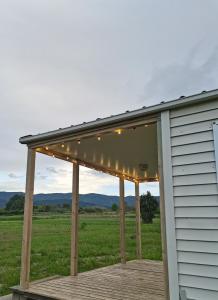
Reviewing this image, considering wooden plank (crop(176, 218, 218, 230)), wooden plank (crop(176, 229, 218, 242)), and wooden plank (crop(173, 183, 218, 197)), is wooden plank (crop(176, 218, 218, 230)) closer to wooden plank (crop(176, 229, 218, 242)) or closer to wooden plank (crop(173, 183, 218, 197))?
wooden plank (crop(176, 229, 218, 242))

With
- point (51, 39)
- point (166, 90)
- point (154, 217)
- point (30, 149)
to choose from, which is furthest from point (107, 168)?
point (154, 217)

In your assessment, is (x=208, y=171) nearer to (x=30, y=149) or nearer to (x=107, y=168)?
(x=30, y=149)

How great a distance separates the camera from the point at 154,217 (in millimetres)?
18297

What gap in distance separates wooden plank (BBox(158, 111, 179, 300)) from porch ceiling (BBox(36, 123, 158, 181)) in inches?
15.7

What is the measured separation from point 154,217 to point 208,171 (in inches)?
632

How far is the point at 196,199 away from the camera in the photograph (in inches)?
116

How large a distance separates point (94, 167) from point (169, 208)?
12.2 feet

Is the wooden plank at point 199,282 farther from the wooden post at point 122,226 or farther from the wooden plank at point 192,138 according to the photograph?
the wooden post at point 122,226

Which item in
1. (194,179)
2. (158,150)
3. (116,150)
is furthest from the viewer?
(116,150)

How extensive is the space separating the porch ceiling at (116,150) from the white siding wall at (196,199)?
0.67 metres

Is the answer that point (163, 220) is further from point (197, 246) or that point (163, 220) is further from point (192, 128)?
point (192, 128)

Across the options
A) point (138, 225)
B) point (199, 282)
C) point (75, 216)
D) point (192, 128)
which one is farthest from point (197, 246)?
point (138, 225)

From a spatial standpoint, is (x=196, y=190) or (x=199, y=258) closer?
(x=199, y=258)

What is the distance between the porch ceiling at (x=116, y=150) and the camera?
→ 425cm
